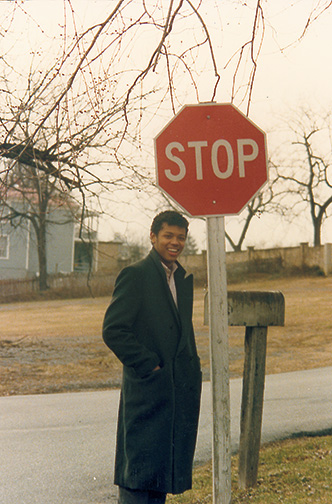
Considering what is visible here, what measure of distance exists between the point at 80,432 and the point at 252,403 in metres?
2.94

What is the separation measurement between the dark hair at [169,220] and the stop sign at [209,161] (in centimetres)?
37

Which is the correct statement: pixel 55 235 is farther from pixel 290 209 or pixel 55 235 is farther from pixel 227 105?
pixel 227 105

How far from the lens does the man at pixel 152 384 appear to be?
3.84 meters

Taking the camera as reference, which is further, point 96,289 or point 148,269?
point 96,289

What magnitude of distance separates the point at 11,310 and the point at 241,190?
94.5 feet

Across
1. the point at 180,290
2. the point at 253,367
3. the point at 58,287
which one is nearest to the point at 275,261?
the point at 58,287

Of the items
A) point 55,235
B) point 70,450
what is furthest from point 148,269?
point 55,235

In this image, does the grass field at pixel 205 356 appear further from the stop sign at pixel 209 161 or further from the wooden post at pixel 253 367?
the stop sign at pixel 209 161

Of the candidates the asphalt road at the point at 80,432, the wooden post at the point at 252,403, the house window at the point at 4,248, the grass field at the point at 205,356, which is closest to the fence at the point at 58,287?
the grass field at the point at 205,356

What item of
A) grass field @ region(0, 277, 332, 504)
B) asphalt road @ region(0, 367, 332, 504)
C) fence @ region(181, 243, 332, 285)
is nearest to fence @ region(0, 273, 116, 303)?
grass field @ region(0, 277, 332, 504)

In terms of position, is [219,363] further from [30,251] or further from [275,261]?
[30,251]

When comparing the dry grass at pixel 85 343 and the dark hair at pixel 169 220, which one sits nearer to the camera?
the dark hair at pixel 169 220

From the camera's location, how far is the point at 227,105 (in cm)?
385

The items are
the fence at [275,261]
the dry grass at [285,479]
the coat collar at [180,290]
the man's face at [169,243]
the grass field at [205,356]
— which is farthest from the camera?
the fence at [275,261]
